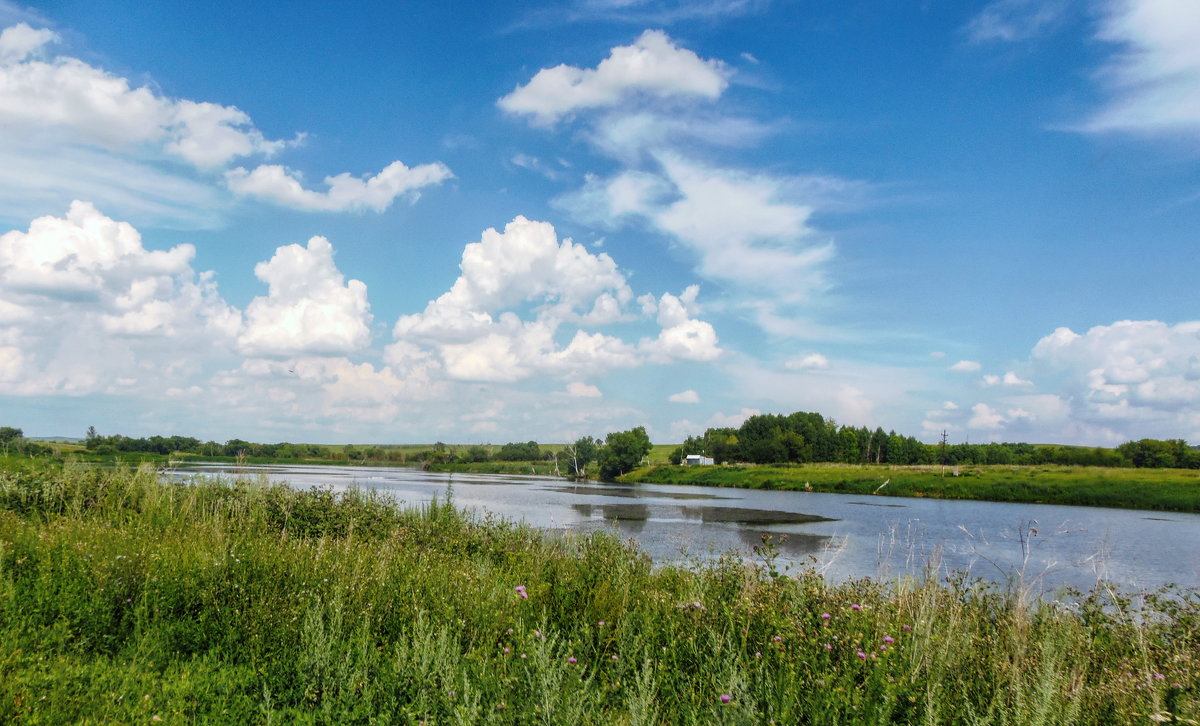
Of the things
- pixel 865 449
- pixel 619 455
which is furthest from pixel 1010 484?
pixel 865 449

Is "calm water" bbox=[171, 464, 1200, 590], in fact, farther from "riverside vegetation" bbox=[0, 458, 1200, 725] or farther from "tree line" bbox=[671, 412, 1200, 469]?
"tree line" bbox=[671, 412, 1200, 469]

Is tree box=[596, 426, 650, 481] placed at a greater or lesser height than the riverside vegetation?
lesser

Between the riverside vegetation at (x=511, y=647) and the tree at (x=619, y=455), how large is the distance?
299 feet

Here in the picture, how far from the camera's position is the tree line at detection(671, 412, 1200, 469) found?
8812cm

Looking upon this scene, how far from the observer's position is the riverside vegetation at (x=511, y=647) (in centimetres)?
395

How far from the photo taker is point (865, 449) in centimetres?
13962

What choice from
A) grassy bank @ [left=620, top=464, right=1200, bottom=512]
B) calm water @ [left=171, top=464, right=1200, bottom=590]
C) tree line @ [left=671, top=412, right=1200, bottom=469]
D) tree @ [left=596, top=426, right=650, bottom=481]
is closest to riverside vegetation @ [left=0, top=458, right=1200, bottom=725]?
calm water @ [left=171, top=464, right=1200, bottom=590]

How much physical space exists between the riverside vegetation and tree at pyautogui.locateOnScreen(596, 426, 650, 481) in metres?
91.0

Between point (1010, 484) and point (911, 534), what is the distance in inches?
1688

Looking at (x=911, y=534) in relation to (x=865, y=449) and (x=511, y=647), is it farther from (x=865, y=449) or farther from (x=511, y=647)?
(x=865, y=449)

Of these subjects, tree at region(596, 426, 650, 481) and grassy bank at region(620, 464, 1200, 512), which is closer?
grassy bank at region(620, 464, 1200, 512)

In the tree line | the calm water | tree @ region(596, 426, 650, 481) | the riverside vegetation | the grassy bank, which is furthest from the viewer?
tree @ region(596, 426, 650, 481)

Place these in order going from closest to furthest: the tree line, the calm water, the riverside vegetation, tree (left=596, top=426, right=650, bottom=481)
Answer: the riverside vegetation < the calm water < the tree line < tree (left=596, top=426, right=650, bottom=481)

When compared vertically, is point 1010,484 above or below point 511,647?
below
